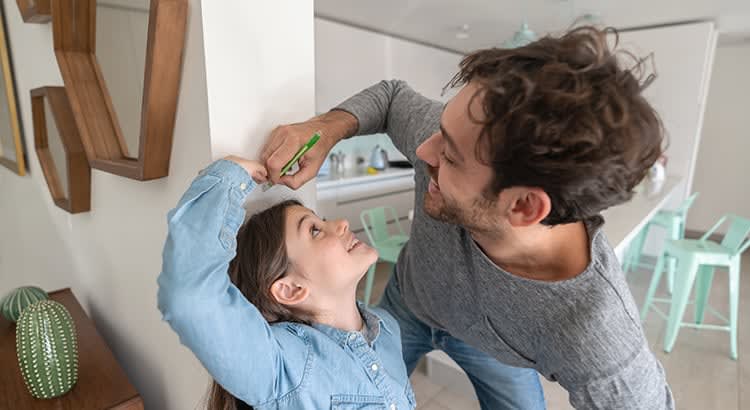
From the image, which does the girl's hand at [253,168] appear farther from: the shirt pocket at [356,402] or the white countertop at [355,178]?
the white countertop at [355,178]

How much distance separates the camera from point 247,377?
597mm

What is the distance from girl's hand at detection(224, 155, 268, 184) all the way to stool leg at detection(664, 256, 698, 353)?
2.59 m

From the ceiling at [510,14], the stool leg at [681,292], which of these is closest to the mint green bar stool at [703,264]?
the stool leg at [681,292]

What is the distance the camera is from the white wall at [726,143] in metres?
4.47

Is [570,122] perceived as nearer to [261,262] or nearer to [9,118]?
[261,262]

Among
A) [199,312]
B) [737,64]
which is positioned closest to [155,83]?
[199,312]

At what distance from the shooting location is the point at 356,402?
29.1 inches

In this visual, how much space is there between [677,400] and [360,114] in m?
2.20

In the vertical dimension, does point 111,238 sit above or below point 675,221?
above

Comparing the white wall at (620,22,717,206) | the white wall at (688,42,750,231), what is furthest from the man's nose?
the white wall at (688,42,750,231)

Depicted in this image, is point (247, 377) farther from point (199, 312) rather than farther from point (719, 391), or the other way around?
point (719, 391)

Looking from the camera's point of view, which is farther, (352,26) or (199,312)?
(352,26)

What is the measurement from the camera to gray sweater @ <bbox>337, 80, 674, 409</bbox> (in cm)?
73

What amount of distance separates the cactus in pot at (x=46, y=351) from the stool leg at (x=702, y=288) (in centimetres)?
311
